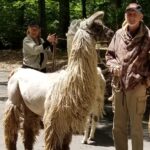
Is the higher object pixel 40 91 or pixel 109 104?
pixel 40 91

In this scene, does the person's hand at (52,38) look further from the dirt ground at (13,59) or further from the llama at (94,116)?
the dirt ground at (13,59)

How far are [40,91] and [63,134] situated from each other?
0.64 metres

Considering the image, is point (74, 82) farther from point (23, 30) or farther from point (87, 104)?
point (23, 30)

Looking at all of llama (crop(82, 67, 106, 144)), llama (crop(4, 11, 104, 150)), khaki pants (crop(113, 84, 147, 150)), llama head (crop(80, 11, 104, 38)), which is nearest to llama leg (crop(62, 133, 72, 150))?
llama (crop(4, 11, 104, 150))

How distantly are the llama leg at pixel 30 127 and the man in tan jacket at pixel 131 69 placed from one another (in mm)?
1477

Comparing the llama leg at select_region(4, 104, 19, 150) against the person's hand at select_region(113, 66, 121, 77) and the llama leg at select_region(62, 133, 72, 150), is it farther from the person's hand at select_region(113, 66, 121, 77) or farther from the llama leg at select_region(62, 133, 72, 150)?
the person's hand at select_region(113, 66, 121, 77)

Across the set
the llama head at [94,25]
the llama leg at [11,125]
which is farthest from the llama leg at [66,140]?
the llama head at [94,25]

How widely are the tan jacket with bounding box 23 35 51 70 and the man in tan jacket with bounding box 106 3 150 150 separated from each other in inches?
76.8

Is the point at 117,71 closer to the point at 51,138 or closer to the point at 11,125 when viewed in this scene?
the point at 51,138

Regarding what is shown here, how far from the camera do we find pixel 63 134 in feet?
18.7

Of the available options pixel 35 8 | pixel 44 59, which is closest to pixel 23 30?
pixel 35 8

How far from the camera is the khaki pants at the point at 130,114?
5496 millimetres

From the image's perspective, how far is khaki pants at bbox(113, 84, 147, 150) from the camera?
18.0ft

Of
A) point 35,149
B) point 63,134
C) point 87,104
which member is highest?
point 87,104
